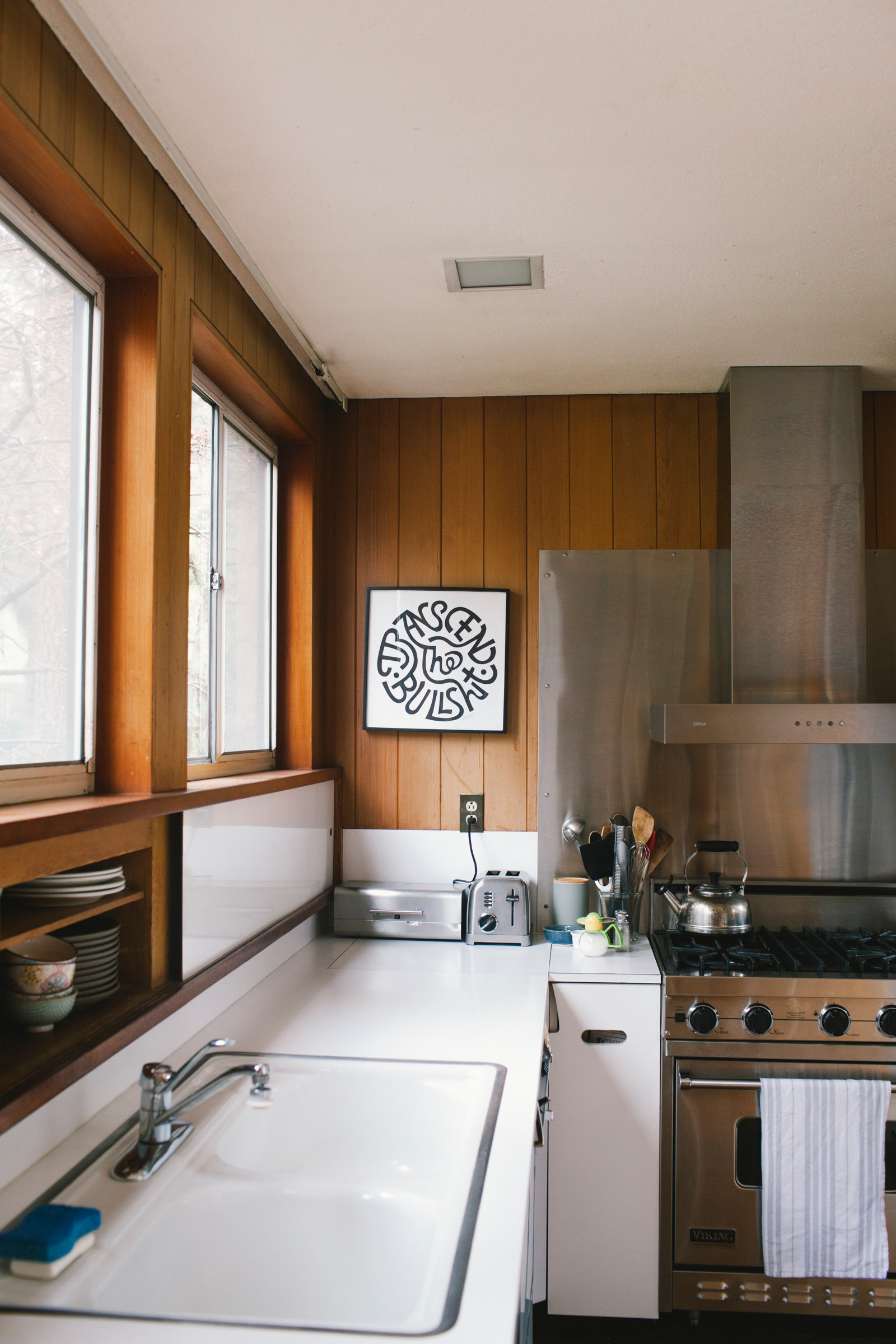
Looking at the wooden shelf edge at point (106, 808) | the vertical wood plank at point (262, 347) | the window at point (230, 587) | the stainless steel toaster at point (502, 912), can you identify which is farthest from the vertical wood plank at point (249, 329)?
the stainless steel toaster at point (502, 912)

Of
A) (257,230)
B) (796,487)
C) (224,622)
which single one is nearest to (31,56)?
(257,230)

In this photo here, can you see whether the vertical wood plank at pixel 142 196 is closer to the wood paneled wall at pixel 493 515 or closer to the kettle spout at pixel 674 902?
the wood paneled wall at pixel 493 515

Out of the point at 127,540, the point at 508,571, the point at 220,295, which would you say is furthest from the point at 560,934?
the point at 220,295

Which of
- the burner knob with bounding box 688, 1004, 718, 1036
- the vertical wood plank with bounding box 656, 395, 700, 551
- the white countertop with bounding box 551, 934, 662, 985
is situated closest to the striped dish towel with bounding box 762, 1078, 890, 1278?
the burner knob with bounding box 688, 1004, 718, 1036

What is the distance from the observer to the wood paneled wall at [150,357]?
4.54ft

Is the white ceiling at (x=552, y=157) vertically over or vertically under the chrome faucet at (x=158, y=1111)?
over

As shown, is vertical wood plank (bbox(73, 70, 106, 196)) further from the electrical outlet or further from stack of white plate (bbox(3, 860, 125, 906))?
the electrical outlet

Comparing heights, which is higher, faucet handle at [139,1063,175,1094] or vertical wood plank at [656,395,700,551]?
vertical wood plank at [656,395,700,551]

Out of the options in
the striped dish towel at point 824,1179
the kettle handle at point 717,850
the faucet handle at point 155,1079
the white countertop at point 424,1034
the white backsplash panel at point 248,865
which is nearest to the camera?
the white countertop at point 424,1034

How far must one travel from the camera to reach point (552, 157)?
1.68m

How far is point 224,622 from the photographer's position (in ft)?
7.86

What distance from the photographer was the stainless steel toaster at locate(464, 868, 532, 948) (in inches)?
105

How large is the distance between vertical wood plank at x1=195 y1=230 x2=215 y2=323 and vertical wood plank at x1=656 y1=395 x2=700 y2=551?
1503mm

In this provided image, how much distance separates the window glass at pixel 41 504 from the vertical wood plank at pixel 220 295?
1.24 feet
